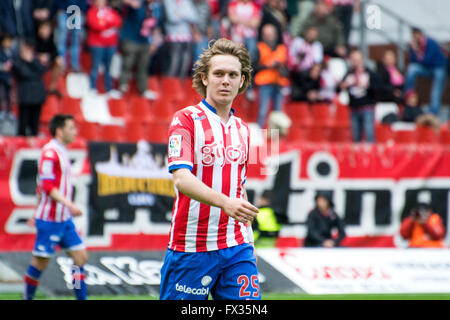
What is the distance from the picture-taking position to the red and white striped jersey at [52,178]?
803 cm

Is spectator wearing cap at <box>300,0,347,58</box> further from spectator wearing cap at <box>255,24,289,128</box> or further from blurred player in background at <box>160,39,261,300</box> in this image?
blurred player in background at <box>160,39,261,300</box>

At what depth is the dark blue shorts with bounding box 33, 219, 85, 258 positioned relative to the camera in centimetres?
800

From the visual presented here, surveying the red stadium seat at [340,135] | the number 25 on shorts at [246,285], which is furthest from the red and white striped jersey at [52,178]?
the red stadium seat at [340,135]

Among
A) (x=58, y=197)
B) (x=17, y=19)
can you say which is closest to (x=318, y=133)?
(x=17, y=19)

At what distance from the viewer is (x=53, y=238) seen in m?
8.05

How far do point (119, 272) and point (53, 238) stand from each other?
1035 millimetres

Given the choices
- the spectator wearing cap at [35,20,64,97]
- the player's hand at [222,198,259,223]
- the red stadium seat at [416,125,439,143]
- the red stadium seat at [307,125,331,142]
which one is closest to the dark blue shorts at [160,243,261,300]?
the player's hand at [222,198,259,223]

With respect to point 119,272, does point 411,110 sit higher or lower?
higher

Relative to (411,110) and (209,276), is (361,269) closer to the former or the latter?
(209,276)

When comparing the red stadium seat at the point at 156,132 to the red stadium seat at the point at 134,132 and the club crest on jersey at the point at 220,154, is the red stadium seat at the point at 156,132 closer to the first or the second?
the red stadium seat at the point at 134,132

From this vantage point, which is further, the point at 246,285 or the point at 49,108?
the point at 49,108

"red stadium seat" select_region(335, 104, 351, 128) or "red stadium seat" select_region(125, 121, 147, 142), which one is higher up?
"red stadium seat" select_region(335, 104, 351, 128)

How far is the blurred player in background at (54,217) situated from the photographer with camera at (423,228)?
5.66m

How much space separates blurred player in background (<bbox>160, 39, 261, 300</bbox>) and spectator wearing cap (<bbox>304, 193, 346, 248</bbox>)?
660 cm
